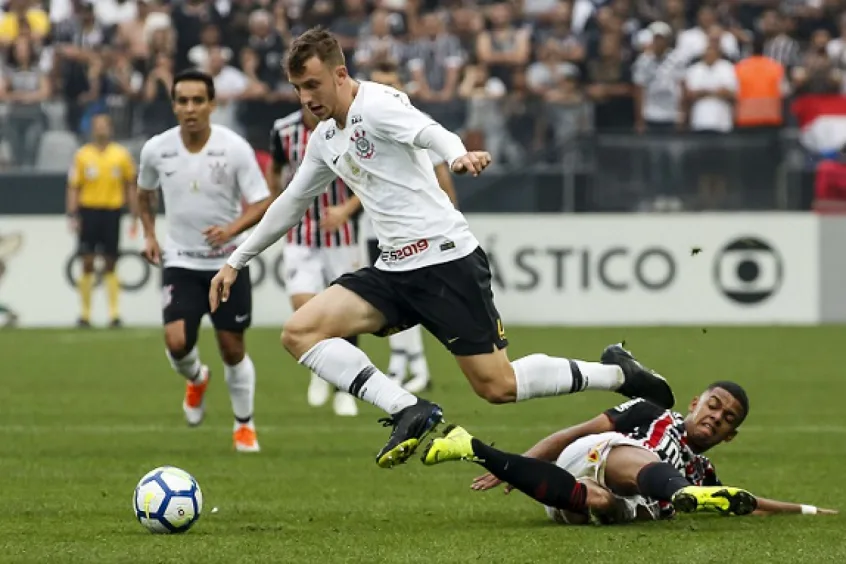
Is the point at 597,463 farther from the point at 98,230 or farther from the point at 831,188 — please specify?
the point at 831,188

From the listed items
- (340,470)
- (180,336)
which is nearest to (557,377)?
(340,470)

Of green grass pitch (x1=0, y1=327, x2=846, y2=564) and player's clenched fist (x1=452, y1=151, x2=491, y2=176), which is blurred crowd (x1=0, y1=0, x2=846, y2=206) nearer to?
green grass pitch (x1=0, y1=327, x2=846, y2=564)

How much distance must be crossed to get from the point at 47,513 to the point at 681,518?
2.85 m

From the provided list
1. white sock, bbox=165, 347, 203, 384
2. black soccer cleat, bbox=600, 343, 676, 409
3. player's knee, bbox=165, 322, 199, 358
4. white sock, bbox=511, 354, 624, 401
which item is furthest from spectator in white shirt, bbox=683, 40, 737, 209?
white sock, bbox=511, 354, 624, 401

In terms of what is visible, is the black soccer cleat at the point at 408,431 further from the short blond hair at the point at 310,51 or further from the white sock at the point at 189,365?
the white sock at the point at 189,365

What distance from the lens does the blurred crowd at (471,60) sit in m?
20.9

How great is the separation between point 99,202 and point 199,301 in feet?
34.6

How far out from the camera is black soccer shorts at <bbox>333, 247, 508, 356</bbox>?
780 centimetres

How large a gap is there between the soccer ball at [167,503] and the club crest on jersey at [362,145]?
5.20 feet

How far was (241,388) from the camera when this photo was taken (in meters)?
10.8

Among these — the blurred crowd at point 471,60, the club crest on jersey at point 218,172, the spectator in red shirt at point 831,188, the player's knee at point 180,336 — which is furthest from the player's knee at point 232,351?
the spectator in red shirt at point 831,188

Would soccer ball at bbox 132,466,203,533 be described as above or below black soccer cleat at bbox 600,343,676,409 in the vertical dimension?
below

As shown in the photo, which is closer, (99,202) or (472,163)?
(472,163)

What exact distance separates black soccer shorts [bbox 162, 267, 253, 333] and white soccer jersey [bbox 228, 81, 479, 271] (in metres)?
2.90
